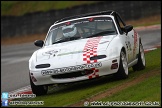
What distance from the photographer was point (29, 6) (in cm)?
4756

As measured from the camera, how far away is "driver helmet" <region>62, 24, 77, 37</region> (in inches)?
457

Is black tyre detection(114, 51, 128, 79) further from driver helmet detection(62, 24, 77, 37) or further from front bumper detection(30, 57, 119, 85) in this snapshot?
driver helmet detection(62, 24, 77, 37)

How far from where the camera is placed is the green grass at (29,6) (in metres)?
44.5

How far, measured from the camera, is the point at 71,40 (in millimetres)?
11398

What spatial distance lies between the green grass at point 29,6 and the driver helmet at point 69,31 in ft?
102

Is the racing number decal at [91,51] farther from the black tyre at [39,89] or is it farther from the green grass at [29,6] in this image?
the green grass at [29,6]

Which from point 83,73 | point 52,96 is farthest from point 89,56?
point 52,96

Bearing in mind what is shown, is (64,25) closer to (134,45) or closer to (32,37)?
(134,45)

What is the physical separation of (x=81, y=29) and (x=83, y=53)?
1574 mm

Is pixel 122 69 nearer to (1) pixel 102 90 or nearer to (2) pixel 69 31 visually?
(1) pixel 102 90

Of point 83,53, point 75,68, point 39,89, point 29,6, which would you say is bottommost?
point 29,6

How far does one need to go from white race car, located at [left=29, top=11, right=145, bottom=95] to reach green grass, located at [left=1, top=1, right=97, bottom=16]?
31.2 m

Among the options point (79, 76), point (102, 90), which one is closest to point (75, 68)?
point (79, 76)

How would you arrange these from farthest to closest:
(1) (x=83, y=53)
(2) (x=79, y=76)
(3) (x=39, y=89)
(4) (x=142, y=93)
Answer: (3) (x=39, y=89), (1) (x=83, y=53), (2) (x=79, y=76), (4) (x=142, y=93)
